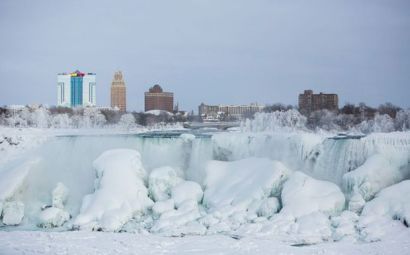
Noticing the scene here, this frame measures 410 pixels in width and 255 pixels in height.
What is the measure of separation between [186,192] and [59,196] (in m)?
5.43

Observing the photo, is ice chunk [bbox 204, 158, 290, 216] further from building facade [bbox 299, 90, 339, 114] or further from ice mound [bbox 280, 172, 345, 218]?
building facade [bbox 299, 90, 339, 114]

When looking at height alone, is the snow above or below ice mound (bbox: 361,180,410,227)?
below

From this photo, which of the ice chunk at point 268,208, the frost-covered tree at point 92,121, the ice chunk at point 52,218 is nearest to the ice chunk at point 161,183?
the ice chunk at point 52,218

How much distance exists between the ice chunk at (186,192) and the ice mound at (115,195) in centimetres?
110

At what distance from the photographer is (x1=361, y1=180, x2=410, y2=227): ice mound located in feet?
60.9

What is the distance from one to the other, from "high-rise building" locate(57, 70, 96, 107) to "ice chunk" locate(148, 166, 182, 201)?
5084 inches

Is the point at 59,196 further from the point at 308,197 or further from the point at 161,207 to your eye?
the point at 308,197

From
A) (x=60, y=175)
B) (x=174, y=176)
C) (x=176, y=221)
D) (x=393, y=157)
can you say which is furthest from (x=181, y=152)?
(x=393, y=157)

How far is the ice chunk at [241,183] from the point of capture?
21.7 m

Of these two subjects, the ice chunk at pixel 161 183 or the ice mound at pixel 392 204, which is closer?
the ice mound at pixel 392 204

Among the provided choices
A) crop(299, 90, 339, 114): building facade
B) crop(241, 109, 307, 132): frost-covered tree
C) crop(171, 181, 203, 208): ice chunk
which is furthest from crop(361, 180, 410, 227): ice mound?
crop(299, 90, 339, 114): building facade

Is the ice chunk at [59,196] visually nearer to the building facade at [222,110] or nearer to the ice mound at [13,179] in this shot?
the ice mound at [13,179]

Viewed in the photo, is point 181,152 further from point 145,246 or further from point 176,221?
point 145,246

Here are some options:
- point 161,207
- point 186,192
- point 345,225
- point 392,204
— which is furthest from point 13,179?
point 392,204
